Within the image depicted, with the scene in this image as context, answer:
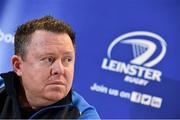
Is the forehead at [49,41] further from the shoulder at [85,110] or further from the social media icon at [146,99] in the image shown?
the social media icon at [146,99]

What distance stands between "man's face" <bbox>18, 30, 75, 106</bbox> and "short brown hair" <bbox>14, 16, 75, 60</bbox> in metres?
0.02

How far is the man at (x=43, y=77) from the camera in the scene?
112cm

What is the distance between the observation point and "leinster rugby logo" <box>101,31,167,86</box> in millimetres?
2131

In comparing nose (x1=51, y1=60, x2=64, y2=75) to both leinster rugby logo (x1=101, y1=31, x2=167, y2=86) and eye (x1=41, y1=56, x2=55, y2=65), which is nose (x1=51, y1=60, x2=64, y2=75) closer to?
eye (x1=41, y1=56, x2=55, y2=65)

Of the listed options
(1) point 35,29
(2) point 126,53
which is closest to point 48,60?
(1) point 35,29

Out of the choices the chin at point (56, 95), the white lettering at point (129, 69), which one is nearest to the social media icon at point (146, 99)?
the white lettering at point (129, 69)

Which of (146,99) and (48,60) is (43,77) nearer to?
(48,60)

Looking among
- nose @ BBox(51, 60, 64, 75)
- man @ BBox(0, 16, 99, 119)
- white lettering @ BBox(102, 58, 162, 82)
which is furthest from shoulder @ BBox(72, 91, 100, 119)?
white lettering @ BBox(102, 58, 162, 82)

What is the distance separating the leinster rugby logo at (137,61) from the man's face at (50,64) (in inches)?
39.5

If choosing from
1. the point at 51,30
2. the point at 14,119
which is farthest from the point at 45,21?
the point at 14,119

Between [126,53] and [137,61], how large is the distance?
3.2 inches

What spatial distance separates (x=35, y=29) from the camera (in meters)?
1.18

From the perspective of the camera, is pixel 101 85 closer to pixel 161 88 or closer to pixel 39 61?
pixel 161 88

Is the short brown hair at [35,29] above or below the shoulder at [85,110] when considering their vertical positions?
above
